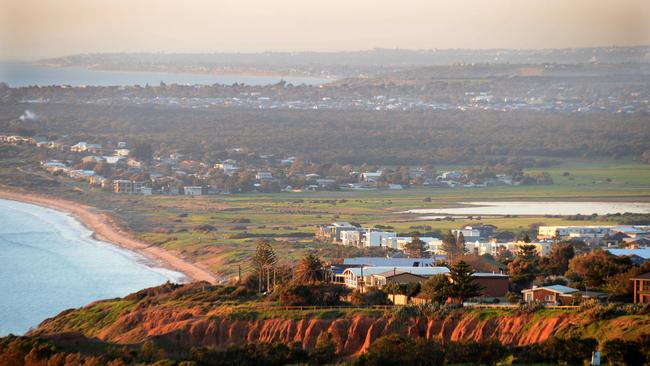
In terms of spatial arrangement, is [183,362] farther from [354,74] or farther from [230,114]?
[354,74]

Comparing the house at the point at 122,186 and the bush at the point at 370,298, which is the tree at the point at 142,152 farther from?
the bush at the point at 370,298

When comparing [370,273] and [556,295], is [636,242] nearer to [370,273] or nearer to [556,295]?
[370,273]

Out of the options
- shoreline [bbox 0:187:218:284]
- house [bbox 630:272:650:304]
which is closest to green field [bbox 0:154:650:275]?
shoreline [bbox 0:187:218:284]

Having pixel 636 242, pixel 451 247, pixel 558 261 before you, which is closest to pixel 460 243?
pixel 451 247

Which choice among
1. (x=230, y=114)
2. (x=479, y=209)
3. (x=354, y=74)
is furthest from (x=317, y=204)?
(x=354, y=74)

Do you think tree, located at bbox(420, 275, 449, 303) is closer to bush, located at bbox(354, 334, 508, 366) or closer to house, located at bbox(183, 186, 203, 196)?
bush, located at bbox(354, 334, 508, 366)

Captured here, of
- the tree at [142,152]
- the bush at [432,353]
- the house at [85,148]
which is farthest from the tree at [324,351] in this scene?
the house at [85,148]
